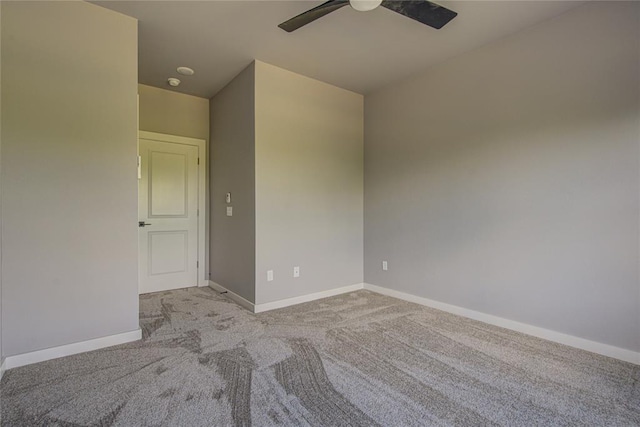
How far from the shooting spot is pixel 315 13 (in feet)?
6.84

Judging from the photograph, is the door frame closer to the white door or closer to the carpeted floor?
the white door

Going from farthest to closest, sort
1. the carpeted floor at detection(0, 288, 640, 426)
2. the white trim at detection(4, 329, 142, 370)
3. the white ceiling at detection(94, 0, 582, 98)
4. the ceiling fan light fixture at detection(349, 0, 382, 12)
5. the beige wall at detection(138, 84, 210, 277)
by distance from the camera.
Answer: the beige wall at detection(138, 84, 210, 277) < the white ceiling at detection(94, 0, 582, 98) < the white trim at detection(4, 329, 142, 370) < the ceiling fan light fixture at detection(349, 0, 382, 12) < the carpeted floor at detection(0, 288, 640, 426)

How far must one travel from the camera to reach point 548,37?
260 centimetres

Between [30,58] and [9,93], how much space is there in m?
0.29

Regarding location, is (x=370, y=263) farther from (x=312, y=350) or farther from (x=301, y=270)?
(x=312, y=350)

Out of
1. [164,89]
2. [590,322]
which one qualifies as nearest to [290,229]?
[164,89]

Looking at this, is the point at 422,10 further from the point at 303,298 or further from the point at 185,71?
the point at 303,298

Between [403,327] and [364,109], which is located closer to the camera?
[403,327]

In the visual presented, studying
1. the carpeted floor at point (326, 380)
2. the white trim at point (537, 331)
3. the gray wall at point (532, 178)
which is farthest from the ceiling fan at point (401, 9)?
the white trim at point (537, 331)

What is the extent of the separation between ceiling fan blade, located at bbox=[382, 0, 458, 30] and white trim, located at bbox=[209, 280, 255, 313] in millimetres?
2869

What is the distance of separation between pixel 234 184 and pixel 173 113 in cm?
141

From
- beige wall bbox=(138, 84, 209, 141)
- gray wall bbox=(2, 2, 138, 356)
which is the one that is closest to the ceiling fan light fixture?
gray wall bbox=(2, 2, 138, 356)

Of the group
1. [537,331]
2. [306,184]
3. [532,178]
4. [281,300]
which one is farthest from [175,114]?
[537,331]

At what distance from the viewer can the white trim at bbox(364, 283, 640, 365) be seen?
2265 millimetres
